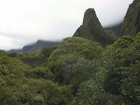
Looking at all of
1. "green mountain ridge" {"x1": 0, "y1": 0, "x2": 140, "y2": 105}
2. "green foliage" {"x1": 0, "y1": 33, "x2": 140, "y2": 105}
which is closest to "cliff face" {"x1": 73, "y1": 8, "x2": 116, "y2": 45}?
"green mountain ridge" {"x1": 0, "y1": 0, "x2": 140, "y2": 105}

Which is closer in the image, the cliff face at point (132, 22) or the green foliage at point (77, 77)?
the green foliage at point (77, 77)

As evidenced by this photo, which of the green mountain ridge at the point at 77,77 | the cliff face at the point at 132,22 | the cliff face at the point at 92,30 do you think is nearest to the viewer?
the green mountain ridge at the point at 77,77

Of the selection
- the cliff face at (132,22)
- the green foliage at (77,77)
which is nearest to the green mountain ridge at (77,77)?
the green foliage at (77,77)

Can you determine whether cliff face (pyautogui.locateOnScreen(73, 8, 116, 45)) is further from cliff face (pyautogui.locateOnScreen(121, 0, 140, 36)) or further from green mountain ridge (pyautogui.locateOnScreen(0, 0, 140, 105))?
green mountain ridge (pyautogui.locateOnScreen(0, 0, 140, 105))

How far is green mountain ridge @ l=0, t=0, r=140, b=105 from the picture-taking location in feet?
96.5

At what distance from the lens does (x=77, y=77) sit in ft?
213

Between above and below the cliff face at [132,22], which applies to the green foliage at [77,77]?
below

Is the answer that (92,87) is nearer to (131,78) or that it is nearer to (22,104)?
(131,78)

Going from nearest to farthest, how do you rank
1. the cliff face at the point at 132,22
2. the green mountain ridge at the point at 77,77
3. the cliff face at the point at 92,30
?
the green mountain ridge at the point at 77,77
the cliff face at the point at 132,22
the cliff face at the point at 92,30

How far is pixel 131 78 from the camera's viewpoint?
27.9m

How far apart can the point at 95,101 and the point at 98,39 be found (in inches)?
3612

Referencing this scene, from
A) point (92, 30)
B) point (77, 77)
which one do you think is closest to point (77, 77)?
point (77, 77)

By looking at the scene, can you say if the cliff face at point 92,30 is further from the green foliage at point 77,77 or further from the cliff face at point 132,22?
the green foliage at point 77,77

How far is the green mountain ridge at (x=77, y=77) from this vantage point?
96.5 ft
